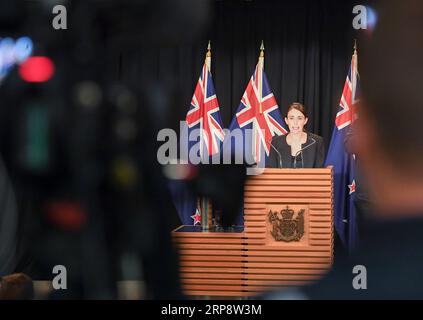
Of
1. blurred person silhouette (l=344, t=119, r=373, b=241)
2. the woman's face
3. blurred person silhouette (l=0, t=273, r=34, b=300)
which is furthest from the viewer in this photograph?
the woman's face

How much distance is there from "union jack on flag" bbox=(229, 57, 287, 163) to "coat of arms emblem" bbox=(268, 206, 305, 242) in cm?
212

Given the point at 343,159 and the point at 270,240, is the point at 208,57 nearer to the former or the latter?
the point at 343,159

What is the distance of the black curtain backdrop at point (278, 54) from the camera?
4.53 metres

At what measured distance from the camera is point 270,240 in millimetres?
2301

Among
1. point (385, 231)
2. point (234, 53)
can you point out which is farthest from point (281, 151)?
point (385, 231)

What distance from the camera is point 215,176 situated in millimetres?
1223

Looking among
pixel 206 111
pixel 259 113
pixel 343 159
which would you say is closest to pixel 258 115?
pixel 259 113

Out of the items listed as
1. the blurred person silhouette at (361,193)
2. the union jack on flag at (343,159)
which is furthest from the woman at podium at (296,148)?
the union jack on flag at (343,159)

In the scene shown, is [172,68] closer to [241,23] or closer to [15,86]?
[241,23]

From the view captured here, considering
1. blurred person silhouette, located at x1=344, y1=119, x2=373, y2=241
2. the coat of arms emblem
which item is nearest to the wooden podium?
the coat of arms emblem

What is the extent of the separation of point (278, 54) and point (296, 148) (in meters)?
1.64

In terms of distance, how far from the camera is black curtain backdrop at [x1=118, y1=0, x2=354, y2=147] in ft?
14.9

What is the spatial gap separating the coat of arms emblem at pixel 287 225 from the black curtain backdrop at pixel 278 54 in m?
2.41

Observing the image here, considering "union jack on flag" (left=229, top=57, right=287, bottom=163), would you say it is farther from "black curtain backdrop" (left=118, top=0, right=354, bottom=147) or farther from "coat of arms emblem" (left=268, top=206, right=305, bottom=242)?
"coat of arms emblem" (left=268, top=206, right=305, bottom=242)
